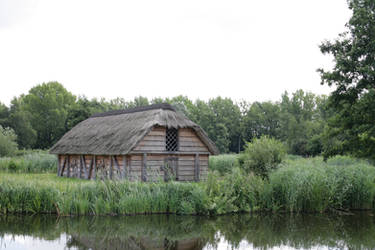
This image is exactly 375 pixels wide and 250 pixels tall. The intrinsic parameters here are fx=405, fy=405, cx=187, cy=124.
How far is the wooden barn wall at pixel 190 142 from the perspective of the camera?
21398 mm

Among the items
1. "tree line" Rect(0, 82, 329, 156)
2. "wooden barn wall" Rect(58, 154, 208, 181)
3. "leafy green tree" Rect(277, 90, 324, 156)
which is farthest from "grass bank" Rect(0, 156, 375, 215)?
"tree line" Rect(0, 82, 329, 156)

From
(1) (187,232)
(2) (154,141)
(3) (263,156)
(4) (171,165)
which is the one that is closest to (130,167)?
(2) (154,141)

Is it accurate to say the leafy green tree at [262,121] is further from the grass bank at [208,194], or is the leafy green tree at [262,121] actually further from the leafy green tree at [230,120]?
the grass bank at [208,194]

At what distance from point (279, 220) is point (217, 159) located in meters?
16.5

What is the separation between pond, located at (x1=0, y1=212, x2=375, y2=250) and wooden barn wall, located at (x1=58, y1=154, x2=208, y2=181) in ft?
14.3

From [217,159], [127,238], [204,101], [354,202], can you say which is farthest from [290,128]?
[127,238]

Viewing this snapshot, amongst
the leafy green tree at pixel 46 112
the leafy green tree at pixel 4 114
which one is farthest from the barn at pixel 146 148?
the leafy green tree at pixel 4 114

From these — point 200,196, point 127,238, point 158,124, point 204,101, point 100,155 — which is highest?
point 204,101

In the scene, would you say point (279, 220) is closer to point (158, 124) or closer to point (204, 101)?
point (158, 124)

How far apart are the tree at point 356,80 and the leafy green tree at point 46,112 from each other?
47075 mm

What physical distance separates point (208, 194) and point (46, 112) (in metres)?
56.6

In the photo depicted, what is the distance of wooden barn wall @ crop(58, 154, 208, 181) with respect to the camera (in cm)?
1961

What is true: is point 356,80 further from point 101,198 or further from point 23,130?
point 23,130

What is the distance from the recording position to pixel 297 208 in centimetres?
1578
